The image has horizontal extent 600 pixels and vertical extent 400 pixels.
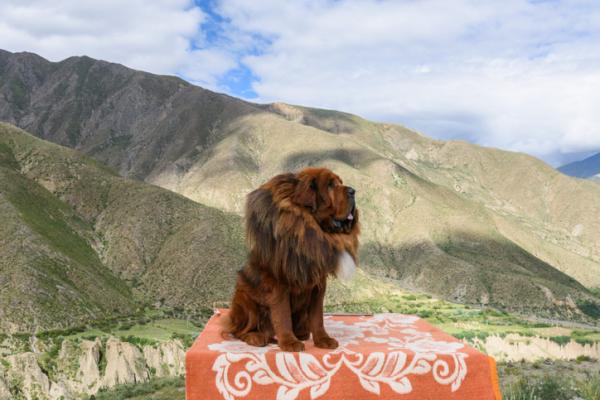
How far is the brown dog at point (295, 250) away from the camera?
399cm

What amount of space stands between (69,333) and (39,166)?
3241cm

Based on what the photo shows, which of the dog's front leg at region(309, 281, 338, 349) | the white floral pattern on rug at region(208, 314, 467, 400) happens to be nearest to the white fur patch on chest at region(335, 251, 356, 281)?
the dog's front leg at region(309, 281, 338, 349)

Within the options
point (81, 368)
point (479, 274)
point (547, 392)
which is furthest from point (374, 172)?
point (547, 392)

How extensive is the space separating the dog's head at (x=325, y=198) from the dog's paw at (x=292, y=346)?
942 mm

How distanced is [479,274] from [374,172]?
3650 centimetres

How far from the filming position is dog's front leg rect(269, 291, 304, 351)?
403 centimetres

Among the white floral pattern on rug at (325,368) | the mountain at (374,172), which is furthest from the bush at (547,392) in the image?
the mountain at (374,172)

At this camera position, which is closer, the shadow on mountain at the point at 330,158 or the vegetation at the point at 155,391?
the vegetation at the point at 155,391

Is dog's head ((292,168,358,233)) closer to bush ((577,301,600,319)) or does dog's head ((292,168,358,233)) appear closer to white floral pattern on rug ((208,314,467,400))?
white floral pattern on rug ((208,314,467,400))

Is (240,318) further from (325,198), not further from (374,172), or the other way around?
(374,172)

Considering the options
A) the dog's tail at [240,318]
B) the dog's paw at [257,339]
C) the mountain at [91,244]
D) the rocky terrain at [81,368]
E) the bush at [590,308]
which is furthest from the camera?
the bush at [590,308]

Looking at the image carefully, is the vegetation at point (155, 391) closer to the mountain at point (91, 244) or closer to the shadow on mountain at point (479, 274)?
the mountain at point (91, 244)

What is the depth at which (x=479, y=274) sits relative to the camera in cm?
6894

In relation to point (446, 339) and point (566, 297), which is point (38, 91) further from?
point (446, 339)
